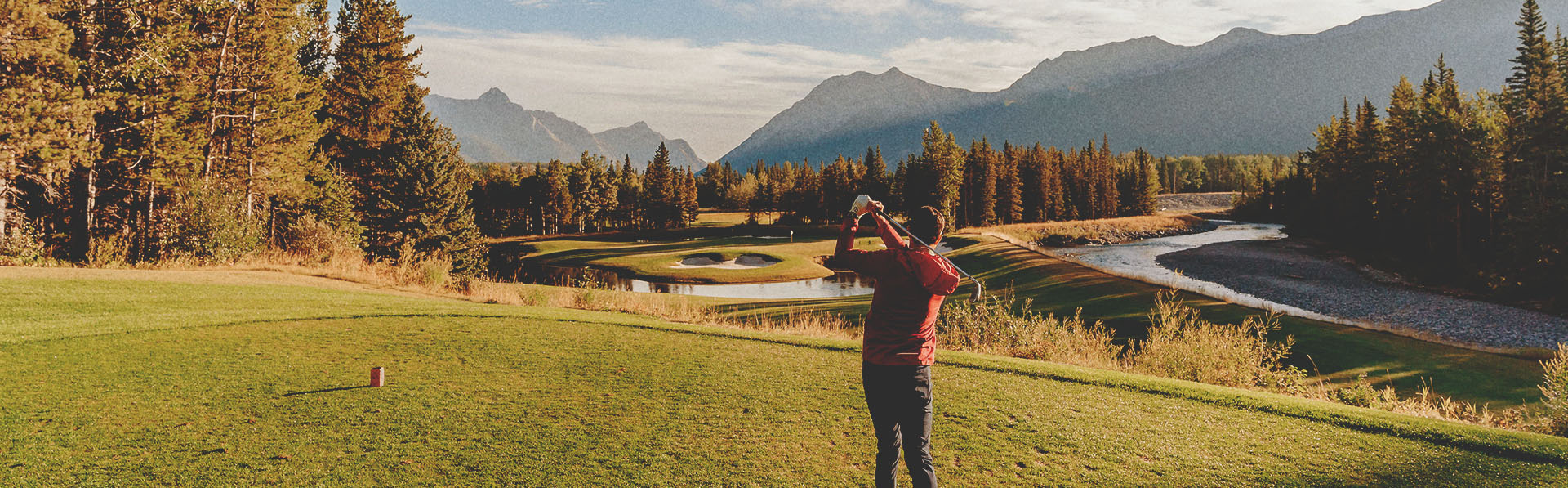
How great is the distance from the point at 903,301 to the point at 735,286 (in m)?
44.6

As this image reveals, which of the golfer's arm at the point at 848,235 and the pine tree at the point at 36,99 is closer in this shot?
the golfer's arm at the point at 848,235

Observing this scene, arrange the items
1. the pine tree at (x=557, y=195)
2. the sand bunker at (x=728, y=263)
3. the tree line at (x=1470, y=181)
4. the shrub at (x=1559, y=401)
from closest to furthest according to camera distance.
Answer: the shrub at (x=1559, y=401) → the tree line at (x=1470, y=181) → the sand bunker at (x=728, y=263) → the pine tree at (x=557, y=195)

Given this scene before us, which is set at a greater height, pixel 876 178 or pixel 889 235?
pixel 876 178

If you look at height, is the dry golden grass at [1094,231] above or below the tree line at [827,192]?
below

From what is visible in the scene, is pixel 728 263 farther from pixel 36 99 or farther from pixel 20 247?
pixel 36 99

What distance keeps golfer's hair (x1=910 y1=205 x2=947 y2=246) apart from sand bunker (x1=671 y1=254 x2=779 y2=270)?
2040 inches

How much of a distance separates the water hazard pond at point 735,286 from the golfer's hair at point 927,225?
119ft

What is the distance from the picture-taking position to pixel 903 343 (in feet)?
14.7

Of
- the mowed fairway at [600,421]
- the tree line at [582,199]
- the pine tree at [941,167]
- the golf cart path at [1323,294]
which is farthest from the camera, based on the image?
the tree line at [582,199]

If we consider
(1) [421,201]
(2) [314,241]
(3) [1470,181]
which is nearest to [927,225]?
(2) [314,241]

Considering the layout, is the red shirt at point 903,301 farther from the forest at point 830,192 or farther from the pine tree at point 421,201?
the forest at point 830,192

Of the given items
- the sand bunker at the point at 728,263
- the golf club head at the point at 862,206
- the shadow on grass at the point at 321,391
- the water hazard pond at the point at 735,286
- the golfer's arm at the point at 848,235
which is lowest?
the water hazard pond at the point at 735,286

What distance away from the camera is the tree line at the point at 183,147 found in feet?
64.7

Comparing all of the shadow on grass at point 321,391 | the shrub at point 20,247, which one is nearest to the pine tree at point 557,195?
the shrub at point 20,247
